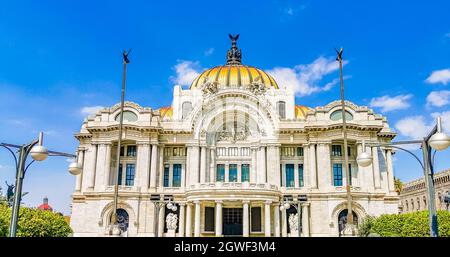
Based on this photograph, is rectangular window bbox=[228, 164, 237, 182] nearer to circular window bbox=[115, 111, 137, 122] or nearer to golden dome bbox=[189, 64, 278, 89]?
golden dome bbox=[189, 64, 278, 89]

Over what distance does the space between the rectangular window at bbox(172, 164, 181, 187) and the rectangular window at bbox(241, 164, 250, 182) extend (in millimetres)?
8143

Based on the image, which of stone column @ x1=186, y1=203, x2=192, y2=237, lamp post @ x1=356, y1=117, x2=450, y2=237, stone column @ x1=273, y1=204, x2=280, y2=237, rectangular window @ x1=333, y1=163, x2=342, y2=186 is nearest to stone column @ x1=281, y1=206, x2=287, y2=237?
stone column @ x1=273, y1=204, x2=280, y2=237

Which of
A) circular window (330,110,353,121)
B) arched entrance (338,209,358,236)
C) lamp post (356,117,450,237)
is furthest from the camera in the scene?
circular window (330,110,353,121)

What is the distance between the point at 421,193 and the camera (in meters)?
76.5

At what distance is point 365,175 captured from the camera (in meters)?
52.0

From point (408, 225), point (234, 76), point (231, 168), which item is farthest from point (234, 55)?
point (408, 225)

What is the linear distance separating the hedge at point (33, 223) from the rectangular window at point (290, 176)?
2721cm

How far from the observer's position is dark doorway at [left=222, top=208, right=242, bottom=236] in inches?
1994

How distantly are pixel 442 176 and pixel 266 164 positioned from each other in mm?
32373

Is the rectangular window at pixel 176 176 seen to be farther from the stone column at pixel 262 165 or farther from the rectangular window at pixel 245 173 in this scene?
the stone column at pixel 262 165

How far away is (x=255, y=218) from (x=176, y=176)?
11694 millimetres

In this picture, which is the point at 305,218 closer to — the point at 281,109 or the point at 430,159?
the point at 281,109
